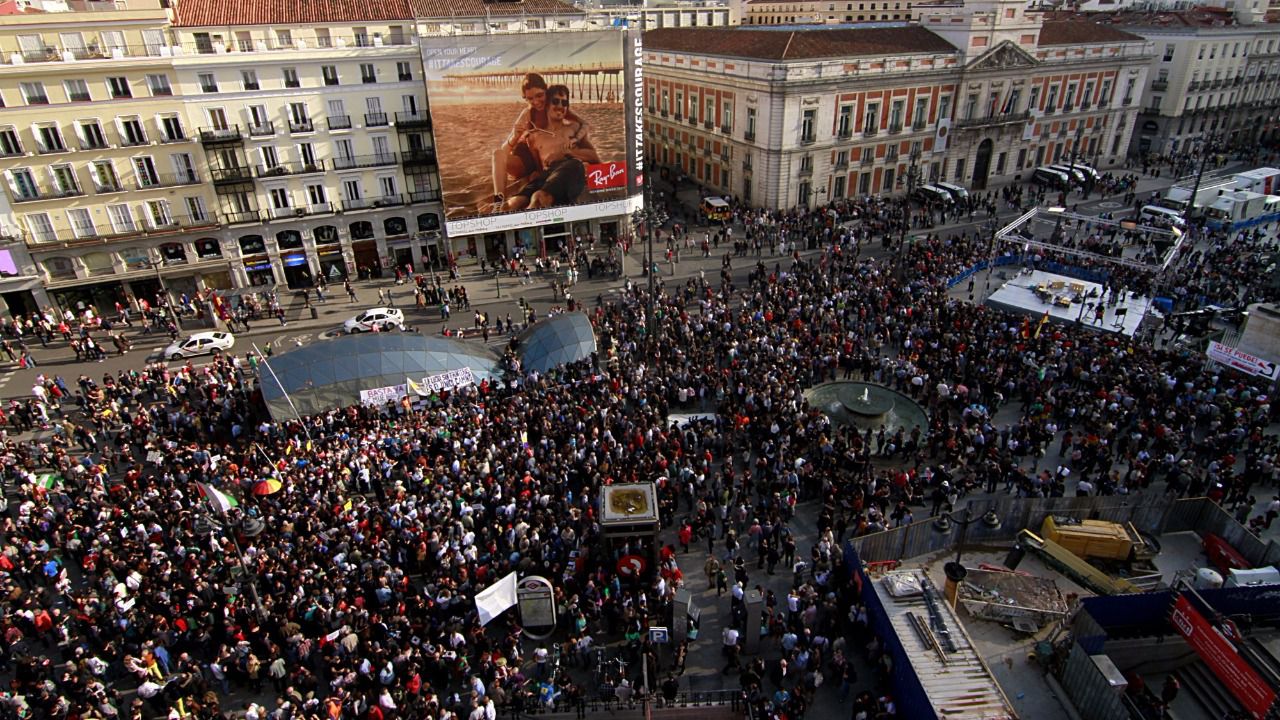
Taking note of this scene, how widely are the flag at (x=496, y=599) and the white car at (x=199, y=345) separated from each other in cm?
2364

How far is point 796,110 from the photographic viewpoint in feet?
157

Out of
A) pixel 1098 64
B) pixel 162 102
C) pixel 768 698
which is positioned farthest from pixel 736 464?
pixel 1098 64

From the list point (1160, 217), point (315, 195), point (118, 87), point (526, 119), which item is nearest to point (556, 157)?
point (526, 119)

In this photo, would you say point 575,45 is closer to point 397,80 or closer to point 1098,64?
point 397,80

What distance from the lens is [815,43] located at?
1934 inches

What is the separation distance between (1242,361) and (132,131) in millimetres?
49015

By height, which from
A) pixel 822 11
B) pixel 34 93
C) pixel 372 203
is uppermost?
pixel 822 11

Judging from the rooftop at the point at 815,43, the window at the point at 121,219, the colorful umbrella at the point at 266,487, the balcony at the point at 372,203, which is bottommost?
the colorful umbrella at the point at 266,487

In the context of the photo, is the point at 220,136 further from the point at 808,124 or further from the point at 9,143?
the point at 808,124

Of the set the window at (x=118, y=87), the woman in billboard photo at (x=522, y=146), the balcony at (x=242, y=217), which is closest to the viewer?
the window at (x=118, y=87)

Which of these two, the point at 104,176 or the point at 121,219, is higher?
the point at 104,176

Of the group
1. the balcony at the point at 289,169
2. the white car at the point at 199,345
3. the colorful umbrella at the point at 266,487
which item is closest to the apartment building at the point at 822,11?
the balcony at the point at 289,169

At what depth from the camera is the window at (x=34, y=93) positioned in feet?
110

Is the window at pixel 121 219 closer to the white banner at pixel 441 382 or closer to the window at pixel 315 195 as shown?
the window at pixel 315 195
